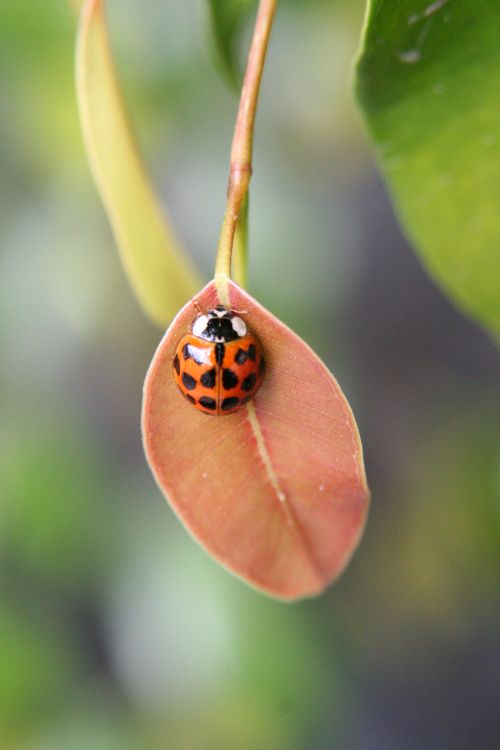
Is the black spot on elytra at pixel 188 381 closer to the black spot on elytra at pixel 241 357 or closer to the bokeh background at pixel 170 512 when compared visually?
the black spot on elytra at pixel 241 357

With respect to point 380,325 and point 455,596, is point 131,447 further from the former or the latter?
point 455,596

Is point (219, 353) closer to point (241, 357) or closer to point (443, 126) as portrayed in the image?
point (241, 357)

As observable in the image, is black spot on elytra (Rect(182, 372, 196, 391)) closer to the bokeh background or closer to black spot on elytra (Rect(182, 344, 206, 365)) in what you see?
black spot on elytra (Rect(182, 344, 206, 365))

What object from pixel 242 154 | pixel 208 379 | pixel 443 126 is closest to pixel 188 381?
pixel 208 379

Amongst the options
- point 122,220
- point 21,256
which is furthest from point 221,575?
point 122,220

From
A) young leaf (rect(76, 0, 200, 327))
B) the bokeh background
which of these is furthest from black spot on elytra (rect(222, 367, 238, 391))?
the bokeh background

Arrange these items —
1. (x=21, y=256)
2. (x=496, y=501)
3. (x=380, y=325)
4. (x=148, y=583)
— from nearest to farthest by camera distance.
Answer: (x=496, y=501) < (x=148, y=583) < (x=21, y=256) < (x=380, y=325)
